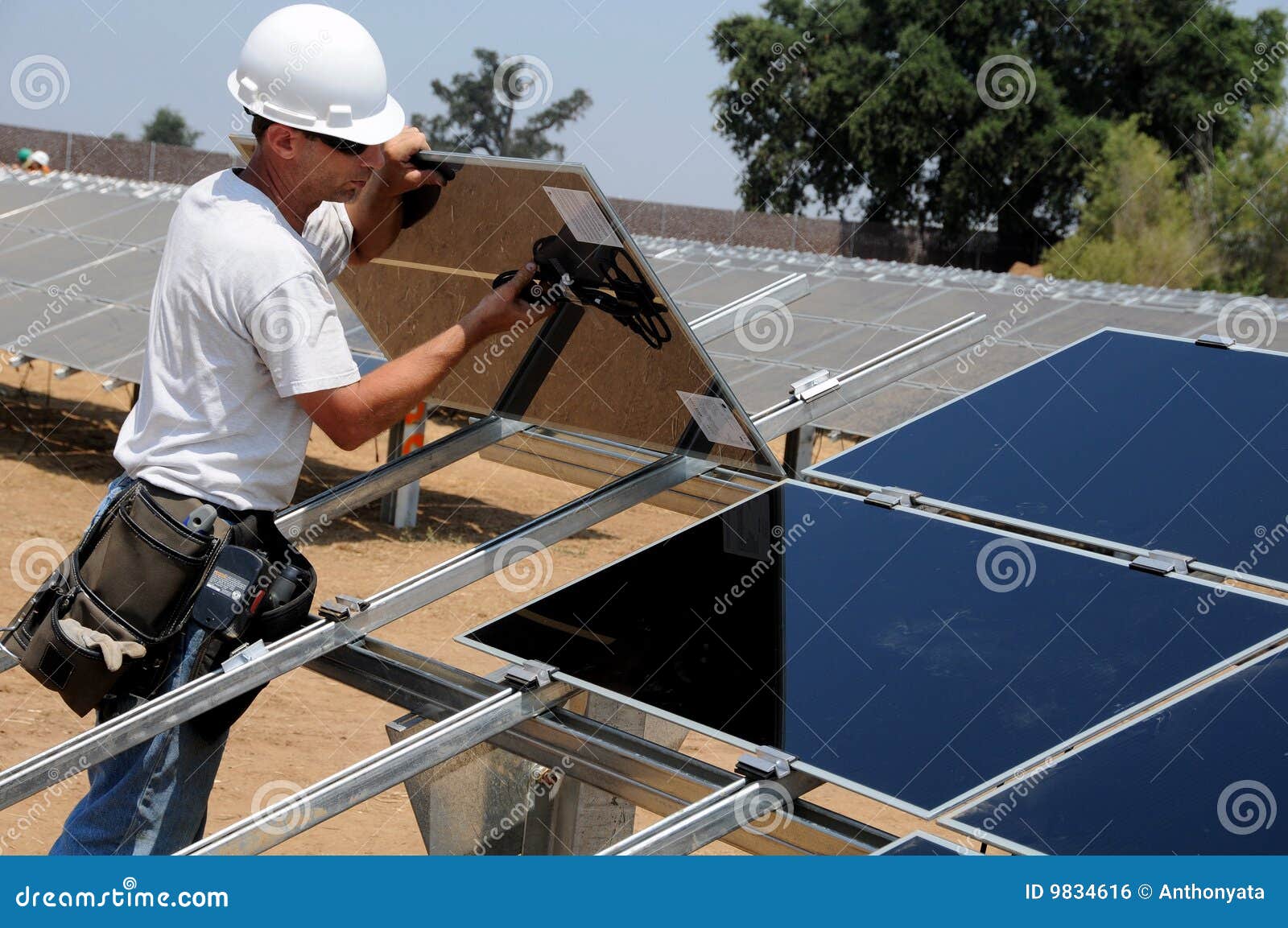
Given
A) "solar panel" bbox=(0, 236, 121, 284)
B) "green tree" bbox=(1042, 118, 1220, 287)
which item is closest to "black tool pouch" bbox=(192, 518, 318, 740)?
"solar panel" bbox=(0, 236, 121, 284)

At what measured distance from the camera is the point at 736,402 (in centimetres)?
271

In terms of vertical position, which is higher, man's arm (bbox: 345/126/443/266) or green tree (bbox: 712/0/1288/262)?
green tree (bbox: 712/0/1288/262)

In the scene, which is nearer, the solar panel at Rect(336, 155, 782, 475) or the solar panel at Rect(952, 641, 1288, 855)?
the solar panel at Rect(952, 641, 1288, 855)

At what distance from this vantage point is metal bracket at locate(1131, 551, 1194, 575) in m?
2.42

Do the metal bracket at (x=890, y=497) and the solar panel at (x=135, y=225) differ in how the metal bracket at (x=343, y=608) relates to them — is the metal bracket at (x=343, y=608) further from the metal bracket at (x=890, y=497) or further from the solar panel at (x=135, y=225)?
the solar panel at (x=135, y=225)

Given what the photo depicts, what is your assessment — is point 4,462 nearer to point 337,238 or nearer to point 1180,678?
point 337,238

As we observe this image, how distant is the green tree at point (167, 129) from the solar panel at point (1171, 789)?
4851 centimetres

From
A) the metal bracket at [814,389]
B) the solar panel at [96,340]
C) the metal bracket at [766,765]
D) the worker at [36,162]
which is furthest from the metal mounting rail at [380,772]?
the worker at [36,162]

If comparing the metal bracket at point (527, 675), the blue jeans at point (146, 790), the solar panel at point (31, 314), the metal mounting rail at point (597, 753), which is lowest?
the blue jeans at point (146, 790)

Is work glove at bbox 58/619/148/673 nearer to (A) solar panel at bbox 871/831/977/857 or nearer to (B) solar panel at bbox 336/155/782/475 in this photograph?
(B) solar panel at bbox 336/155/782/475

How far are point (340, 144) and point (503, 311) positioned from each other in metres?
0.41

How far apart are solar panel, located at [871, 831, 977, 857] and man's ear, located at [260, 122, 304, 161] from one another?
1.52 meters

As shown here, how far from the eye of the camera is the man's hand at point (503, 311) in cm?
243

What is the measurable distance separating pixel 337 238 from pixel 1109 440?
5.70ft
